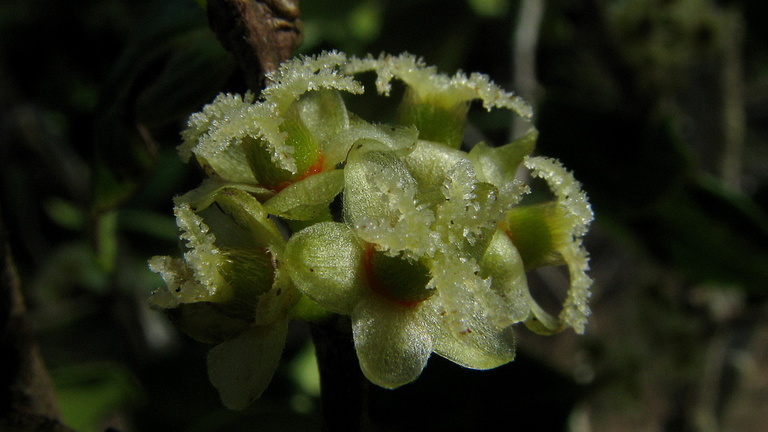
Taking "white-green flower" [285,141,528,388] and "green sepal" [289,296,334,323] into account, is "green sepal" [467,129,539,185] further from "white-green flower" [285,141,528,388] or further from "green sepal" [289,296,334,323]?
"green sepal" [289,296,334,323]

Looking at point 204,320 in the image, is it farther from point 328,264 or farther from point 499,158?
point 499,158

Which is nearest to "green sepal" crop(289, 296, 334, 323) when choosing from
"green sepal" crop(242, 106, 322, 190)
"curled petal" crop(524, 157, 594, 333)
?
"green sepal" crop(242, 106, 322, 190)

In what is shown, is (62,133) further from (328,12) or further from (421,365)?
(421,365)

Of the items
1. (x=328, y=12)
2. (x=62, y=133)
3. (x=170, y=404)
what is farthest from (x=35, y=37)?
(x=170, y=404)

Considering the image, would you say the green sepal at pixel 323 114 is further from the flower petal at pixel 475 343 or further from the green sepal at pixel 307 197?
the flower petal at pixel 475 343

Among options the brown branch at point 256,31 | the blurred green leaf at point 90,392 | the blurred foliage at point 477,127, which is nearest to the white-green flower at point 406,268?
the brown branch at point 256,31
